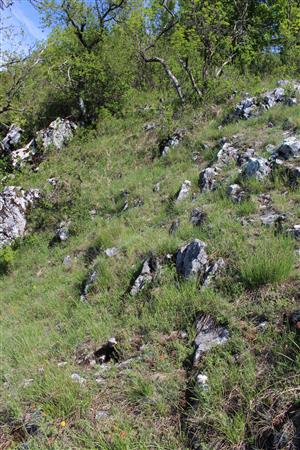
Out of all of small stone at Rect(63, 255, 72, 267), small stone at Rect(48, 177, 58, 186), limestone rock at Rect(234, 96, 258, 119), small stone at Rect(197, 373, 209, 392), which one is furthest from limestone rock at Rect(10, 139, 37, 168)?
small stone at Rect(197, 373, 209, 392)

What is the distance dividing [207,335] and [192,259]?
1191 millimetres

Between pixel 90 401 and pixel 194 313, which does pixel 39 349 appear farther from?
pixel 194 313

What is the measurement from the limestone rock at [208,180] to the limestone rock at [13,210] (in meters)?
5.44

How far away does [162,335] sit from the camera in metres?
3.69

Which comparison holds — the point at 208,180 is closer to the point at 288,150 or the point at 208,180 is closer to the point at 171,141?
the point at 288,150

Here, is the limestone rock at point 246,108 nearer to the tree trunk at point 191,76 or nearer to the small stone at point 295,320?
the tree trunk at point 191,76

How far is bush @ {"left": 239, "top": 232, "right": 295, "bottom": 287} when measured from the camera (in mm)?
3555

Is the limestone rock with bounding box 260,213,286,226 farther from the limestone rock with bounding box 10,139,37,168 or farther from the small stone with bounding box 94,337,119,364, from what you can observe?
the limestone rock with bounding box 10,139,37,168

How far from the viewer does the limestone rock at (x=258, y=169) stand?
19.3 feet

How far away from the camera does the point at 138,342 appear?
374cm

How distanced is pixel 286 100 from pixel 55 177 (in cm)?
744

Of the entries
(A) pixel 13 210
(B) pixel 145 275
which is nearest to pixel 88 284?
(B) pixel 145 275

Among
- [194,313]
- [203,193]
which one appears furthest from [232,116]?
[194,313]

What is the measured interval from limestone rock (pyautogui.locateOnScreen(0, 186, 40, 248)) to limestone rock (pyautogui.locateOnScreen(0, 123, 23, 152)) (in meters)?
5.44
